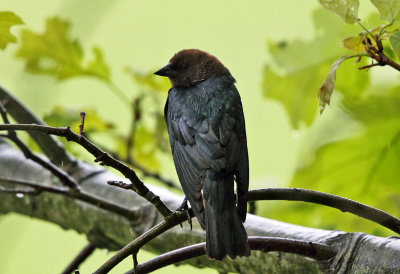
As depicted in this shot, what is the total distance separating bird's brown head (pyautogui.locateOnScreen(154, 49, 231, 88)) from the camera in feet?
8.73

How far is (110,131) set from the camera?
3377 millimetres

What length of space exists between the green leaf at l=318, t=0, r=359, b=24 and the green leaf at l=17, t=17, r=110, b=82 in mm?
1818

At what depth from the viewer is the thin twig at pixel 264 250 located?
5.04 ft

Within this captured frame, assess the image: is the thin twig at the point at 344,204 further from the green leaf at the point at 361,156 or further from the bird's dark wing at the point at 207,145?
the green leaf at the point at 361,156

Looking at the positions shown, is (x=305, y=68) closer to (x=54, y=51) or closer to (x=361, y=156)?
(x=361, y=156)

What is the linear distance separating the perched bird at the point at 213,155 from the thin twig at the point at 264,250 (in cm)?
5

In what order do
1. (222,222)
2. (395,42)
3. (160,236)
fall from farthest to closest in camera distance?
1. (160,236)
2. (222,222)
3. (395,42)

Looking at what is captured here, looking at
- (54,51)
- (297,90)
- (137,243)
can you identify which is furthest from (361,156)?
(54,51)

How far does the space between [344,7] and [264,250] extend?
2.18 feet

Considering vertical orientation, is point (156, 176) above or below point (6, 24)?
below

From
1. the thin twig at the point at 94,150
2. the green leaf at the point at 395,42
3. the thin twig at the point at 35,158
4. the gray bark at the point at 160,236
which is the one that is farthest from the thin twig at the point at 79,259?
the green leaf at the point at 395,42

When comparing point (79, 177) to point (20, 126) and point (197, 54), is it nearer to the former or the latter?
point (197, 54)

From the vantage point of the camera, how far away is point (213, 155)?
1.98 metres

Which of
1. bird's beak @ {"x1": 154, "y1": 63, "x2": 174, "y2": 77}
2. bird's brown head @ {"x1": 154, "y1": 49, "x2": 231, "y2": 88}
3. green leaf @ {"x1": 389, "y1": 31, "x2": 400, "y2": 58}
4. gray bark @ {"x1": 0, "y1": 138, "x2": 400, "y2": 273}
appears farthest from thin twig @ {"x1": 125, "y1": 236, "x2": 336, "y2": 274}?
bird's beak @ {"x1": 154, "y1": 63, "x2": 174, "y2": 77}
